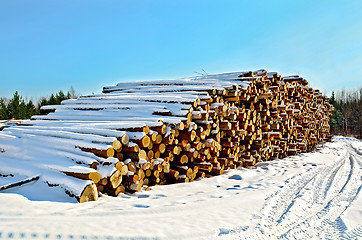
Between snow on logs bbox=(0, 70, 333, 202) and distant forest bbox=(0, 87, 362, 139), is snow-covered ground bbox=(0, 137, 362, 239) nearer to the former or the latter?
snow on logs bbox=(0, 70, 333, 202)

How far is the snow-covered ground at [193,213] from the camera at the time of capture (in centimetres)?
302

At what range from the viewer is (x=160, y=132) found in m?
5.57

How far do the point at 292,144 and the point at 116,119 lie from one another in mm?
7990

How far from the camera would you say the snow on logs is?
468 centimetres

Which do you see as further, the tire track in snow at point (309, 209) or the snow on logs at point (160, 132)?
the snow on logs at point (160, 132)

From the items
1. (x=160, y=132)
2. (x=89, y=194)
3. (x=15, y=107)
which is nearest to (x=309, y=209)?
(x=160, y=132)

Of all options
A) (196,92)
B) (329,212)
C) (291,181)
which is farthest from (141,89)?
(329,212)

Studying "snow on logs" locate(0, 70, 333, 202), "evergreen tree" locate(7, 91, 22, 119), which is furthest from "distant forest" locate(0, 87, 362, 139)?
"snow on logs" locate(0, 70, 333, 202)

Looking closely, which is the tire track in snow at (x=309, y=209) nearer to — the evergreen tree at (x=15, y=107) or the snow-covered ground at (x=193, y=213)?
the snow-covered ground at (x=193, y=213)

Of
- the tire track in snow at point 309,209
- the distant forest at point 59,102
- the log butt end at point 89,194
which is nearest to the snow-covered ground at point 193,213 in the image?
the tire track in snow at point 309,209

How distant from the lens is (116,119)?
6.39 metres

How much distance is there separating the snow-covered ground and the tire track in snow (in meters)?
0.01

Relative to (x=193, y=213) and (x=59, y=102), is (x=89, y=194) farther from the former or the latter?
(x=59, y=102)

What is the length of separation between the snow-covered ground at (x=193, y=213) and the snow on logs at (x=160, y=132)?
0.41 meters
